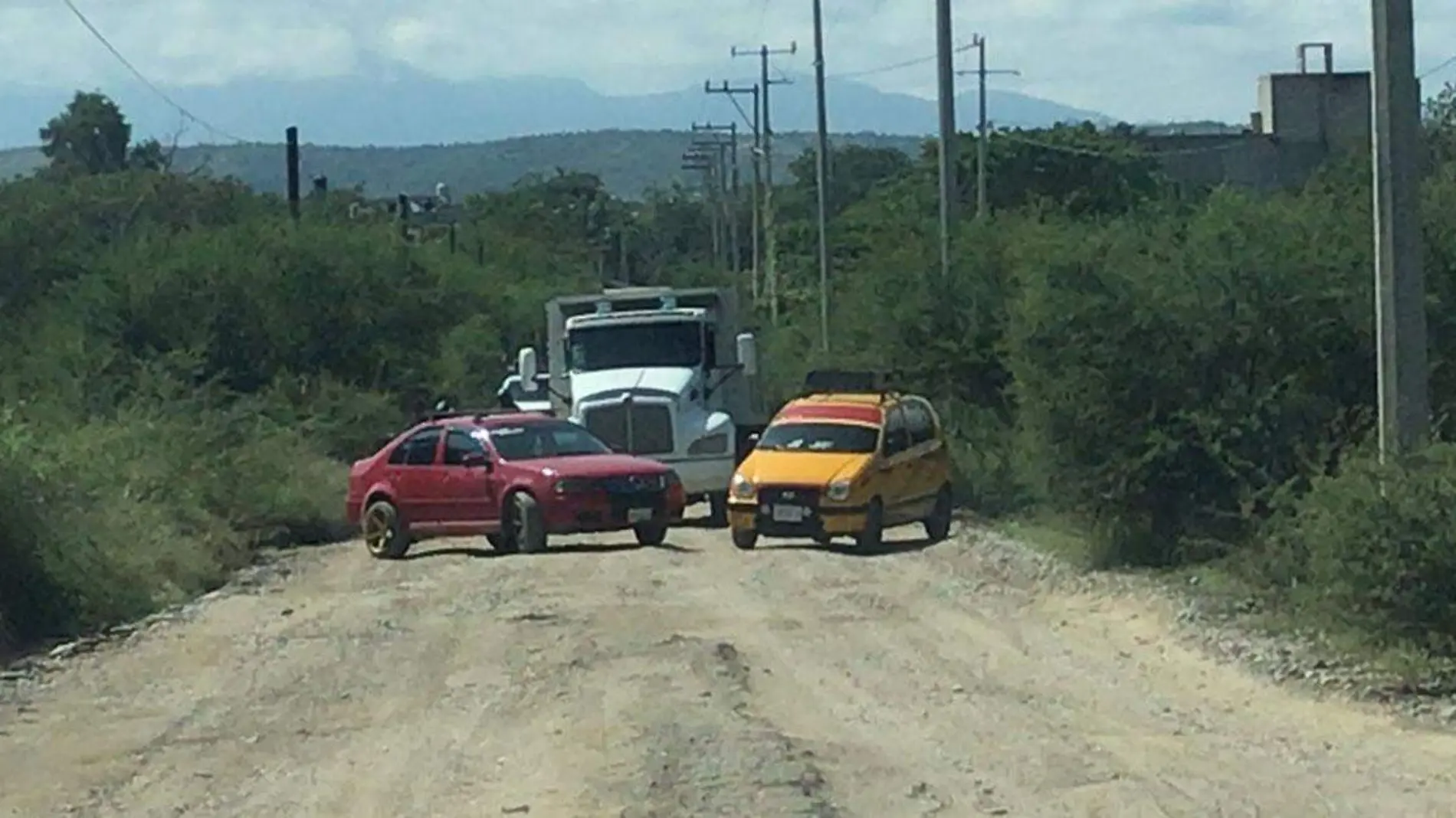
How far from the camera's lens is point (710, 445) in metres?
37.2

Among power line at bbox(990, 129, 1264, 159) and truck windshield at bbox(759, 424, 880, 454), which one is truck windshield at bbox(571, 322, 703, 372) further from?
power line at bbox(990, 129, 1264, 159)

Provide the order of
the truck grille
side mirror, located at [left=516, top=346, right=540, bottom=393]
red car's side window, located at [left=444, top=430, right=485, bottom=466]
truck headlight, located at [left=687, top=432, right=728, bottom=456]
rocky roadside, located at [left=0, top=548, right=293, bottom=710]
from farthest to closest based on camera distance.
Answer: side mirror, located at [left=516, top=346, right=540, bottom=393], truck headlight, located at [left=687, top=432, right=728, bottom=456], the truck grille, red car's side window, located at [left=444, top=430, right=485, bottom=466], rocky roadside, located at [left=0, top=548, right=293, bottom=710]

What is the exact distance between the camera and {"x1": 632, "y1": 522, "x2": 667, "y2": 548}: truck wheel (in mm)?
32094

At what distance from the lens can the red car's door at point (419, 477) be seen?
1275 inches

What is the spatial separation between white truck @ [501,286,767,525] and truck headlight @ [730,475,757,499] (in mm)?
4677

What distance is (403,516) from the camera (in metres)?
32.8

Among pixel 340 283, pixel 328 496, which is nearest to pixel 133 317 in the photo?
pixel 340 283

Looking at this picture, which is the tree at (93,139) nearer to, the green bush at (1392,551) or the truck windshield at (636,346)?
the truck windshield at (636,346)

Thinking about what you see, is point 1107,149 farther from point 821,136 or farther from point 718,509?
point 718,509

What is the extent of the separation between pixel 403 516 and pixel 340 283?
73.0 feet

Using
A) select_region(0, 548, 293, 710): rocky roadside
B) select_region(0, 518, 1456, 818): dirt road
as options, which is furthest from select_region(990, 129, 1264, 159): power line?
select_region(0, 518, 1456, 818): dirt road

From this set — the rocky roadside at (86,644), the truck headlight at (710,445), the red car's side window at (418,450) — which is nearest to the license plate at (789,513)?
the red car's side window at (418,450)

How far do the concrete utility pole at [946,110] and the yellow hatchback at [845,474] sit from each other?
968 centimetres

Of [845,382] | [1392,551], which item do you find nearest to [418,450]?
[845,382]
